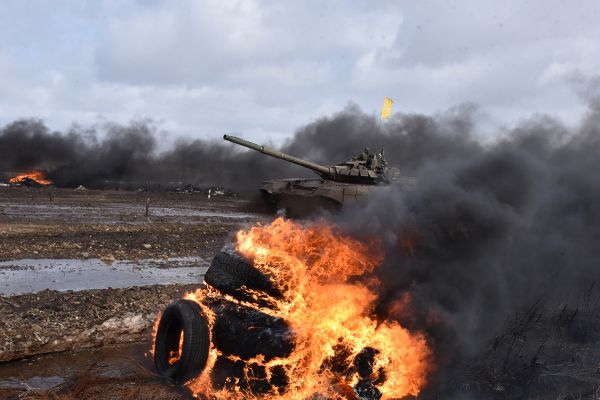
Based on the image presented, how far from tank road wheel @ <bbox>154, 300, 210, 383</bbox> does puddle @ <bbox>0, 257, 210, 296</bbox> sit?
4.27m

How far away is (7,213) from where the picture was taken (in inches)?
775

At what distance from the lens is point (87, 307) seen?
23.9 ft

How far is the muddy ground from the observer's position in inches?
204

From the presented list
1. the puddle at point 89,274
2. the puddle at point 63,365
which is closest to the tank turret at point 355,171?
the puddle at point 89,274

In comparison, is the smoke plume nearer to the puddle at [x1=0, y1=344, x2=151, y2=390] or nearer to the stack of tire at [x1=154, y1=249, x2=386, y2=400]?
the stack of tire at [x1=154, y1=249, x2=386, y2=400]

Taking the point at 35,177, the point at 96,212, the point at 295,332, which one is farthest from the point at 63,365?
the point at 35,177

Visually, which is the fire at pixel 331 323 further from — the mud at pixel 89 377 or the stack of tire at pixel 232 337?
the mud at pixel 89 377

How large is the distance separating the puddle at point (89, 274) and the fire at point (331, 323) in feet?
17.0

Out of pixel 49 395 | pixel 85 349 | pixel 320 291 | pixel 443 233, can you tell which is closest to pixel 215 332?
pixel 320 291

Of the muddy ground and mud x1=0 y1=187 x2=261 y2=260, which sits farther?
mud x1=0 y1=187 x2=261 y2=260

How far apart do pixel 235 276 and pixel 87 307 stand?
2913 millimetres

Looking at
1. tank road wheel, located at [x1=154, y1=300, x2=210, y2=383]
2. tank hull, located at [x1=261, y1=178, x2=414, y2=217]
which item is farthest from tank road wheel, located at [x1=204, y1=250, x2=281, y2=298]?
tank hull, located at [x1=261, y1=178, x2=414, y2=217]

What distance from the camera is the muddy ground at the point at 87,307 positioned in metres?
5.18

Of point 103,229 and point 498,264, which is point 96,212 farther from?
point 498,264
